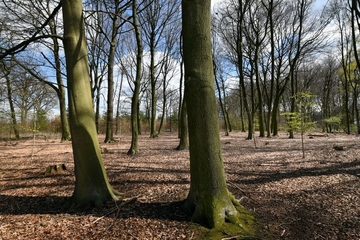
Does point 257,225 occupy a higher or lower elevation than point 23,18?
lower

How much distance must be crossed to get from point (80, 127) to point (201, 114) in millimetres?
2009

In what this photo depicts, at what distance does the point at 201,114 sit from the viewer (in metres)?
3.07

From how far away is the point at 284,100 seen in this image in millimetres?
37656

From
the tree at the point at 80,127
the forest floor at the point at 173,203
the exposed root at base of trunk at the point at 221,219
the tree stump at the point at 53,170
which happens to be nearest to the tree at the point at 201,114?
the exposed root at base of trunk at the point at 221,219

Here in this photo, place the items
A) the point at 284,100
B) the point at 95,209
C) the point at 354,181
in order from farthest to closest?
the point at 284,100, the point at 354,181, the point at 95,209

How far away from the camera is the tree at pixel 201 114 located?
3064 millimetres

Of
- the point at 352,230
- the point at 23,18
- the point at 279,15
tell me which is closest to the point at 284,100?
the point at 279,15

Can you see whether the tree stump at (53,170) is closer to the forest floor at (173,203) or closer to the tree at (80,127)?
the forest floor at (173,203)

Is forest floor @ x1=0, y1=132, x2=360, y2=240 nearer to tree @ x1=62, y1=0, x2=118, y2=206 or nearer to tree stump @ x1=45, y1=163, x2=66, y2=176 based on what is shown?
tree stump @ x1=45, y1=163, x2=66, y2=176

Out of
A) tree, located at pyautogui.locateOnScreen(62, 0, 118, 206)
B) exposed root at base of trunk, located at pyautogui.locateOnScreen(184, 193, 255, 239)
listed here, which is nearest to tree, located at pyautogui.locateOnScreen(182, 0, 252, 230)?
exposed root at base of trunk, located at pyautogui.locateOnScreen(184, 193, 255, 239)

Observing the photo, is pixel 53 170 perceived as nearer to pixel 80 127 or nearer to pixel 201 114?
pixel 80 127

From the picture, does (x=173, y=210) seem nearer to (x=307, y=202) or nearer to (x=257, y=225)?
(x=257, y=225)

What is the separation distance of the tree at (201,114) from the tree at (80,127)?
1700mm

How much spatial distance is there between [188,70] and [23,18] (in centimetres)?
1297
